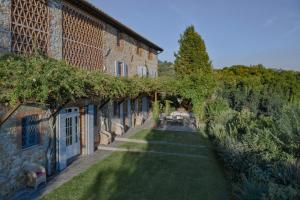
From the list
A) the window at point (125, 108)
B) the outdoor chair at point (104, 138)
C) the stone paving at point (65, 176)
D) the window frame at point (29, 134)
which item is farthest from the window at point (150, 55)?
the window frame at point (29, 134)

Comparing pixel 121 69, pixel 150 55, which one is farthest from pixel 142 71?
pixel 121 69

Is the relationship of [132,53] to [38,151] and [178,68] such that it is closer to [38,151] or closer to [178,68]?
[38,151]

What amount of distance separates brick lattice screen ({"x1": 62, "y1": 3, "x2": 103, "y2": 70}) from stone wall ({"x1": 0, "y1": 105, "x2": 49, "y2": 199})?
3560mm

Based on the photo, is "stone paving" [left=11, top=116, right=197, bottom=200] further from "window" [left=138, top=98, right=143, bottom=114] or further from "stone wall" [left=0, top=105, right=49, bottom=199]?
"window" [left=138, top=98, right=143, bottom=114]

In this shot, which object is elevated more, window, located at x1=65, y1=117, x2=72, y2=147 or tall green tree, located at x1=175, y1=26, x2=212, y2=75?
tall green tree, located at x1=175, y1=26, x2=212, y2=75

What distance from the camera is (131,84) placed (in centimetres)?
1430

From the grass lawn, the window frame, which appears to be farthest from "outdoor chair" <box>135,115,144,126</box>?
the window frame

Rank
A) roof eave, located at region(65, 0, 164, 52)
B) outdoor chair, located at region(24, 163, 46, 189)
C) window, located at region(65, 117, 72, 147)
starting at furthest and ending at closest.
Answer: roof eave, located at region(65, 0, 164, 52), window, located at region(65, 117, 72, 147), outdoor chair, located at region(24, 163, 46, 189)

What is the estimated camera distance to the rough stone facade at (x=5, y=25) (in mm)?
7531

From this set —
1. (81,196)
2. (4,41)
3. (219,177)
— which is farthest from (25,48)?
(219,177)

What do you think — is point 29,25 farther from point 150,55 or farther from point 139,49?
point 150,55

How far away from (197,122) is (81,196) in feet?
48.9

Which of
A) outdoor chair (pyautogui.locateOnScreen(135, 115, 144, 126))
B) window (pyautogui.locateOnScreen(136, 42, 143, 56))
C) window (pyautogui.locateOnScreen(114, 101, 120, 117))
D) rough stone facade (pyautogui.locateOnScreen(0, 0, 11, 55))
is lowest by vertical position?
outdoor chair (pyautogui.locateOnScreen(135, 115, 144, 126))

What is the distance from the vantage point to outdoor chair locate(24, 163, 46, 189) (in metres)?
7.95
